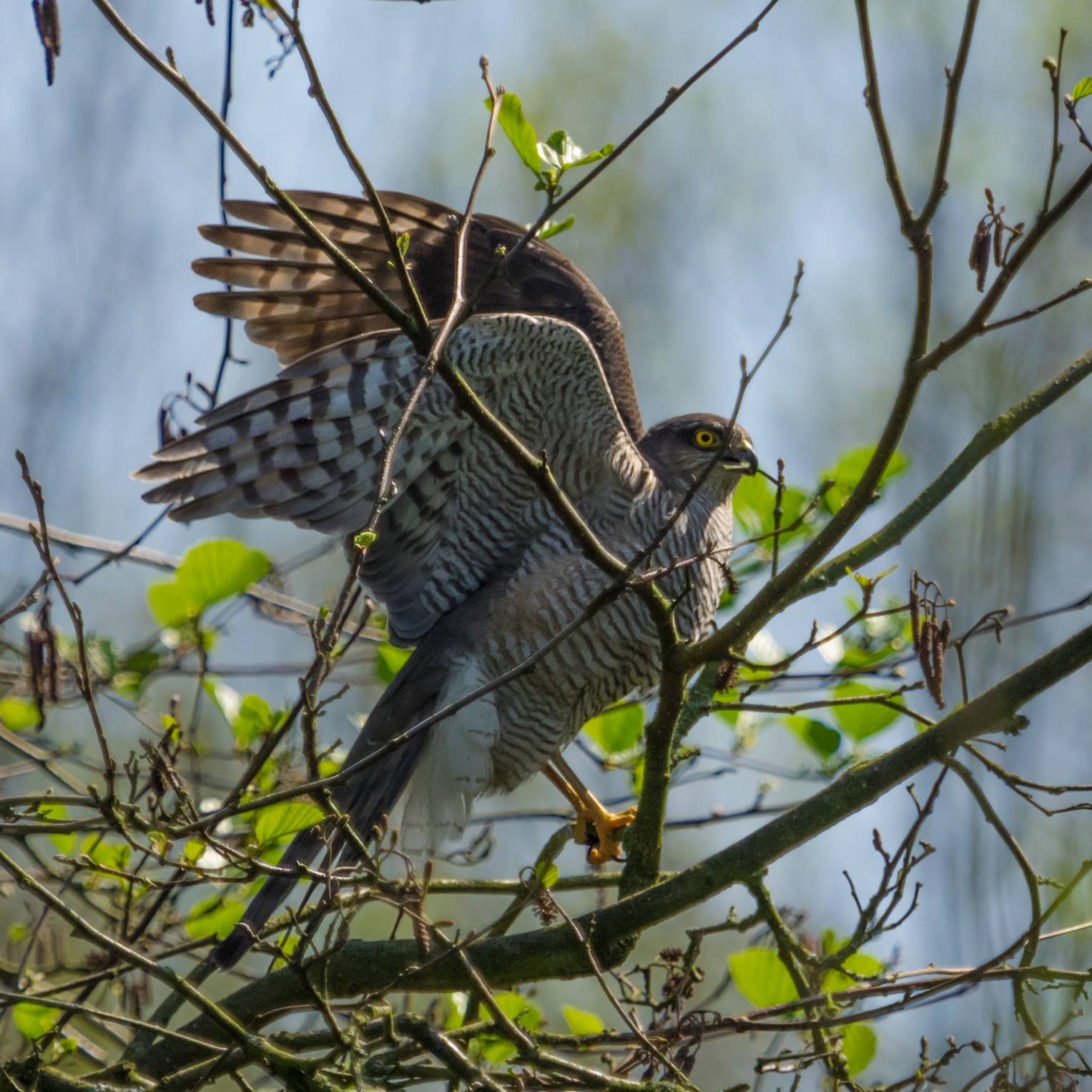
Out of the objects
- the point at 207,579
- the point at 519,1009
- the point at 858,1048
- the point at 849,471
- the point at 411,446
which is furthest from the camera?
the point at 411,446

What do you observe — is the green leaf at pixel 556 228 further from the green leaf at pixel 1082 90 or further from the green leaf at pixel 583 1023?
the green leaf at pixel 583 1023

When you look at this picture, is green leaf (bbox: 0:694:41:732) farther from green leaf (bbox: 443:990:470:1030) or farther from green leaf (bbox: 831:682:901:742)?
green leaf (bbox: 831:682:901:742)

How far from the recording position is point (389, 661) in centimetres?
478

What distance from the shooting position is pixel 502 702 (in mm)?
4578

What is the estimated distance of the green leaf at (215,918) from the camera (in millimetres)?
3607

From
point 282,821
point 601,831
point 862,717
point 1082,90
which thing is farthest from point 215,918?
point 1082,90

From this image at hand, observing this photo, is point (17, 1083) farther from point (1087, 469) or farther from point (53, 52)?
point (1087, 469)

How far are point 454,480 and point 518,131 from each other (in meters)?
1.87

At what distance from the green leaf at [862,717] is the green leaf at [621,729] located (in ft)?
2.27

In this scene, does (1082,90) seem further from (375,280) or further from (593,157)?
(375,280)

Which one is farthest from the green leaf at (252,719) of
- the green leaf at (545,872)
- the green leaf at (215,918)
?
the green leaf at (545,872)

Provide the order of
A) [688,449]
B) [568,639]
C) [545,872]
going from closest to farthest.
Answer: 1. [545,872]
2. [568,639]
3. [688,449]

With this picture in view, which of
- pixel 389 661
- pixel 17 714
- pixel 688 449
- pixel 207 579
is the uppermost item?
pixel 688 449

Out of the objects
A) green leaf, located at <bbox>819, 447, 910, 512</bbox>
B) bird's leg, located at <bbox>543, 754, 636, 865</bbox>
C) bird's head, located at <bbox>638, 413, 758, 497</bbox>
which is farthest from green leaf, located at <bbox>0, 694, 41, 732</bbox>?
green leaf, located at <bbox>819, 447, 910, 512</bbox>
